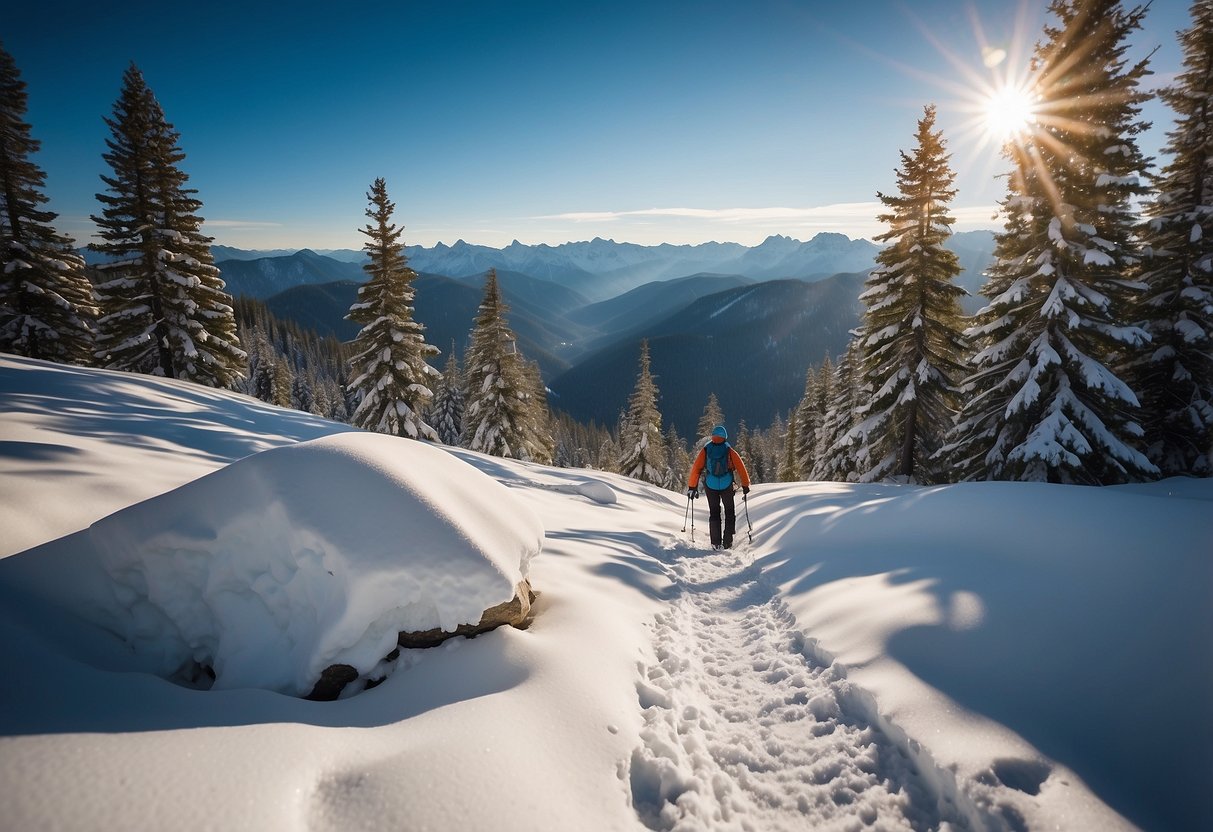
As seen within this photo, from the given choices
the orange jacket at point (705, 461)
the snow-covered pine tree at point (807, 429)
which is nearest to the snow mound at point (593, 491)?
the orange jacket at point (705, 461)

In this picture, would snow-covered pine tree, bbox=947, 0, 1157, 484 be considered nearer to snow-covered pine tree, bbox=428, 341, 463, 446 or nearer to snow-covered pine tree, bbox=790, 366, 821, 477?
snow-covered pine tree, bbox=790, 366, 821, 477

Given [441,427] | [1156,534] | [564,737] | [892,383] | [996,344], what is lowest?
[441,427]

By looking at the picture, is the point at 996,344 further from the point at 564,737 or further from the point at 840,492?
the point at 564,737

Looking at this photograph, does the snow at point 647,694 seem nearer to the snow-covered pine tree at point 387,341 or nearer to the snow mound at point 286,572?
the snow mound at point 286,572

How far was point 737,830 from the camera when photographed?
121 inches

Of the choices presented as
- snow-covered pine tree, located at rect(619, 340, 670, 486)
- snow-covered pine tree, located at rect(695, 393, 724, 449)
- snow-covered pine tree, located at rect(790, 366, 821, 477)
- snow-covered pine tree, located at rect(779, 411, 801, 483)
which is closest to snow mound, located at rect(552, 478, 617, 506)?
snow-covered pine tree, located at rect(619, 340, 670, 486)

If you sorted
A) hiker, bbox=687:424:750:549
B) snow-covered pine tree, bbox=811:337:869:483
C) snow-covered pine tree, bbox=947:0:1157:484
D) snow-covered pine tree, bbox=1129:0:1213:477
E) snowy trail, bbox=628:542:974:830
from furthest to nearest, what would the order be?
snow-covered pine tree, bbox=811:337:869:483 → snow-covered pine tree, bbox=1129:0:1213:477 → snow-covered pine tree, bbox=947:0:1157:484 → hiker, bbox=687:424:750:549 → snowy trail, bbox=628:542:974:830

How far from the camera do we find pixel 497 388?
2523 cm

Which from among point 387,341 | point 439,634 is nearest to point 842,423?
point 387,341

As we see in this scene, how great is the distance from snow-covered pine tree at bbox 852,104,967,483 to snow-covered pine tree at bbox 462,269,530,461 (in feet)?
53.3

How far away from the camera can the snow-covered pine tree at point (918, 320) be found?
52.8ft

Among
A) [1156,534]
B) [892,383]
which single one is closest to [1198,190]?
[892,383]

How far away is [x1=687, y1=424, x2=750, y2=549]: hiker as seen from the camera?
951 centimetres

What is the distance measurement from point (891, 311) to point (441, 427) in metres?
35.4
